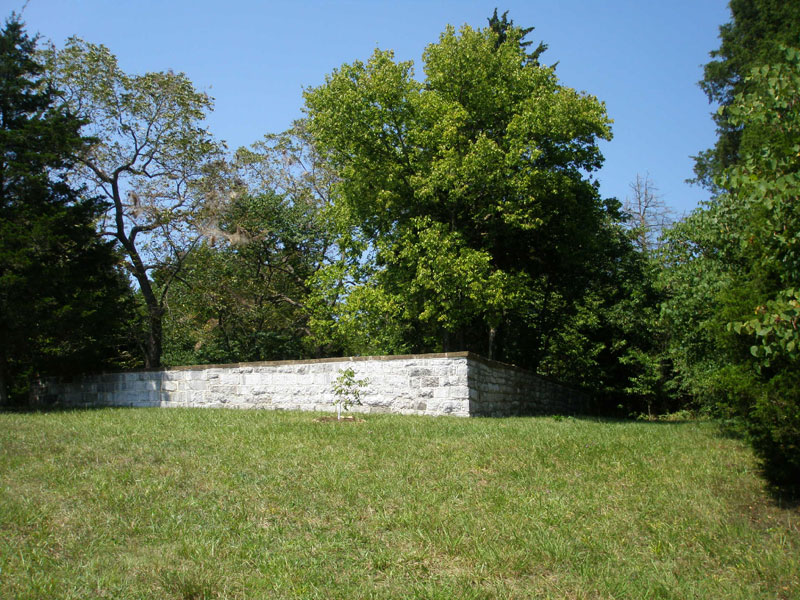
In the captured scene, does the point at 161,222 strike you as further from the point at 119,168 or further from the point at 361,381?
the point at 361,381

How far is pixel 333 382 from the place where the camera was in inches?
533

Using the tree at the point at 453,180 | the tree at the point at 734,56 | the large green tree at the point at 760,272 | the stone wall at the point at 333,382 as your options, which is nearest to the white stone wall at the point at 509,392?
the stone wall at the point at 333,382

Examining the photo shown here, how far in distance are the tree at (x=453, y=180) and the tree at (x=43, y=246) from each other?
677cm

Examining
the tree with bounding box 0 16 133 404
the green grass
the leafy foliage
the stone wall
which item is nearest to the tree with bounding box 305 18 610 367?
the stone wall

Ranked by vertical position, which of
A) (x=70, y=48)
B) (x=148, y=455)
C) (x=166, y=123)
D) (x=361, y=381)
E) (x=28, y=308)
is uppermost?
(x=70, y=48)

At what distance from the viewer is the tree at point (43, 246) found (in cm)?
1465

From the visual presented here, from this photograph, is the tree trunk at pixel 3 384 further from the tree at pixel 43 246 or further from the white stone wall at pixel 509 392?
the white stone wall at pixel 509 392

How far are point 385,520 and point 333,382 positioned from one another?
830cm

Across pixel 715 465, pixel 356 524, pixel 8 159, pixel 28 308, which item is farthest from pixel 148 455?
pixel 8 159

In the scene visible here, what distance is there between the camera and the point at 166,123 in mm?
21625

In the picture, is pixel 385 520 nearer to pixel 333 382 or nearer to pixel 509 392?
pixel 333 382

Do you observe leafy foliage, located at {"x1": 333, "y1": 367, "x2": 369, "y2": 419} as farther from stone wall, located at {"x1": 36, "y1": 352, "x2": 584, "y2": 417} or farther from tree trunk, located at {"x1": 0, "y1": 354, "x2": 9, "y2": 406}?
tree trunk, located at {"x1": 0, "y1": 354, "x2": 9, "y2": 406}

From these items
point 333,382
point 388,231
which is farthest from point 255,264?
point 333,382

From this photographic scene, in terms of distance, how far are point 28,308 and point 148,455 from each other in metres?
9.30
